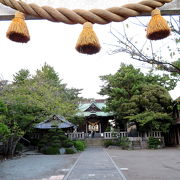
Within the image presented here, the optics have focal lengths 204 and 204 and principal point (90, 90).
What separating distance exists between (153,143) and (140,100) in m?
4.12

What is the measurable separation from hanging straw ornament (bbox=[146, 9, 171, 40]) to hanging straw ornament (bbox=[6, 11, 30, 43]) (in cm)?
80

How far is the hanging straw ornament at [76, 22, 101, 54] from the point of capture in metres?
1.21

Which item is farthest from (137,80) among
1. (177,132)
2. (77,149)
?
(77,149)

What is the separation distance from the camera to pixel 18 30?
1284mm

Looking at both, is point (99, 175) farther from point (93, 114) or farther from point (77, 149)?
point (93, 114)

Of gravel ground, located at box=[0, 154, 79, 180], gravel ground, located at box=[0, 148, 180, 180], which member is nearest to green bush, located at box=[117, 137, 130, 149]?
gravel ground, located at box=[0, 148, 180, 180]

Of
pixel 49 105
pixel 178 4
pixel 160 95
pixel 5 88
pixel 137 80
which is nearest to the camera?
pixel 178 4

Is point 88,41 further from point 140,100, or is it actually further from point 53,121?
point 140,100

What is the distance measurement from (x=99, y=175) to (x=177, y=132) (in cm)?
1563

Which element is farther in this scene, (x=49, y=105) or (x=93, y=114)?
(x=93, y=114)

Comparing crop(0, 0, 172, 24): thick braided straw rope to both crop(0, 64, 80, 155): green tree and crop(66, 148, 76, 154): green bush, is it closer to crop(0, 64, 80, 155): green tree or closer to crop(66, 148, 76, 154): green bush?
crop(0, 64, 80, 155): green tree

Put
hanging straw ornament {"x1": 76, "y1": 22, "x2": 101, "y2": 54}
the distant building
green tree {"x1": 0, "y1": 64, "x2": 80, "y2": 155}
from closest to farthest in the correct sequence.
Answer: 1. hanging straw ornament {"x1": 76, "y1": 22, "x2": 101, "y2": 54}
2. green tree {"x1": 0, "y1": 64, "x2": 80, "y2": 155}
3. the distant building

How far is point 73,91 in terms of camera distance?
2461 centimetres

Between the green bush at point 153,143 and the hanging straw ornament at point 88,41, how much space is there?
755 inches
